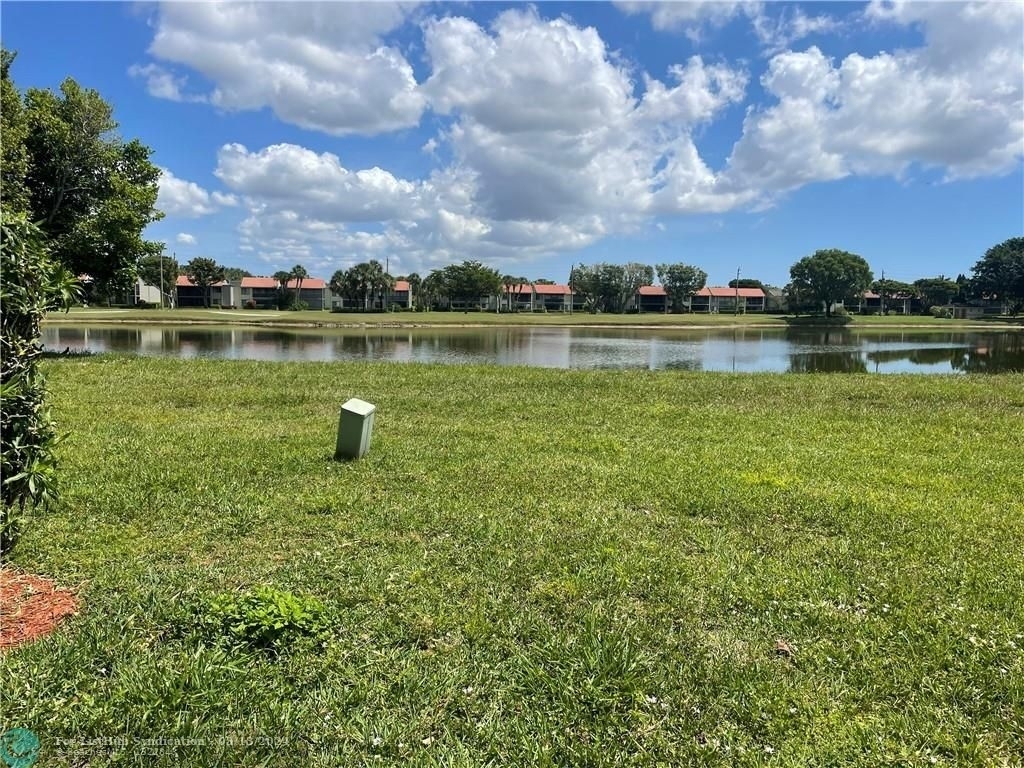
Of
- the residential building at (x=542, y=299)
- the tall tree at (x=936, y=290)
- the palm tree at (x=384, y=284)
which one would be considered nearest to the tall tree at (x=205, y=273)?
the palm tree at (x=384, y=284)

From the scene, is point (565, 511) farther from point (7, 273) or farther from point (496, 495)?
point (7, 273)

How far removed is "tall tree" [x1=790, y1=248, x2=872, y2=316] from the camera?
277 ft

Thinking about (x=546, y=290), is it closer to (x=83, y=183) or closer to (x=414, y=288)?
(x=414, y=288)

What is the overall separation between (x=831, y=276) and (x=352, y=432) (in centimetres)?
9067

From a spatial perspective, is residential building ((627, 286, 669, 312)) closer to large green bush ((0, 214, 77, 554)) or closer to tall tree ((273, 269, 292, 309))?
tall tree ((273, 269, 292, 309))

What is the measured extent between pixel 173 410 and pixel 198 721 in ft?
26.4

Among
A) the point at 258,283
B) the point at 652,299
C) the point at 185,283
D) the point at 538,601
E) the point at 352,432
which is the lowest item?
the point at 538,601

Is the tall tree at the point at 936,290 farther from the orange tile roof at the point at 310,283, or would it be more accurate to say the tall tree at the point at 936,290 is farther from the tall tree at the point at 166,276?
the tall tree at the point at 166,276

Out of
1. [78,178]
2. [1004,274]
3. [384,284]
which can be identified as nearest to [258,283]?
[384,284]

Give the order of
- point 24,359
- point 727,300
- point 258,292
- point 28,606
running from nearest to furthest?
point 24,359, point 28,606, point 258,292, point 727,300

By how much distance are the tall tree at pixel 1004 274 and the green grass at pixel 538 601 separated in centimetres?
11020

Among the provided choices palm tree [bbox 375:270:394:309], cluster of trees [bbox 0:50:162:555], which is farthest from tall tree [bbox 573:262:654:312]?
cluster of trees [bbox 0:50:162:555]

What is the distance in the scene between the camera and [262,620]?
10.4ft

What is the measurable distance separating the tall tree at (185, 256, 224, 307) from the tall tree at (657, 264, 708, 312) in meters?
68.6
